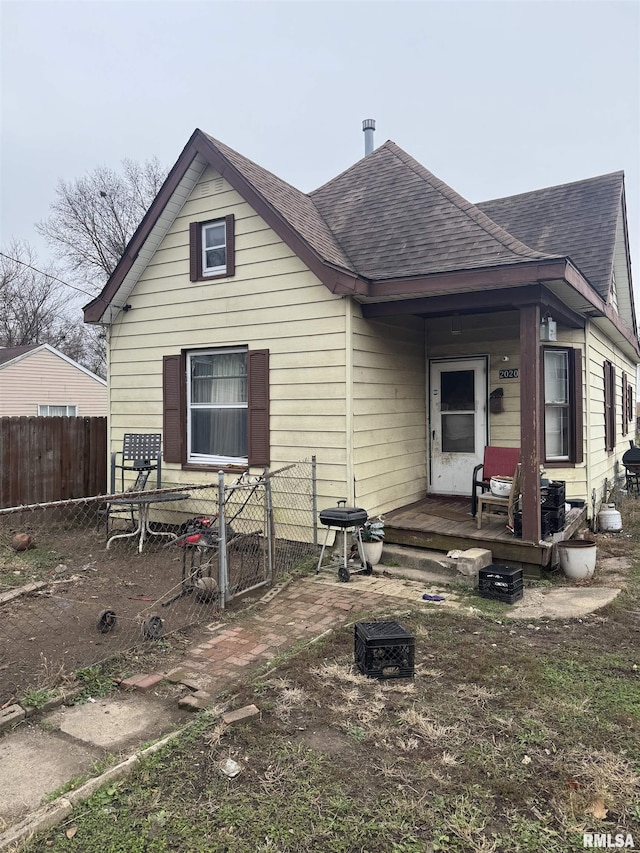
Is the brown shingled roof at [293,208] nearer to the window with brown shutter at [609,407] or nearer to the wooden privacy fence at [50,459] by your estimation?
the wooden privacy fence at [50,459]

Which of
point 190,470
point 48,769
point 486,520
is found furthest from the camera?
point 190,470

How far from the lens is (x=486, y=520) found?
7.15 m

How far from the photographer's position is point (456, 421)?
8750 mm

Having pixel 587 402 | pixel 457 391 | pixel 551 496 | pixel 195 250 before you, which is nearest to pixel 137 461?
pixel 195 250

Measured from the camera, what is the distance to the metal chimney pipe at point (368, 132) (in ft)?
41.2

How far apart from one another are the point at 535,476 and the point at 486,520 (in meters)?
1.28

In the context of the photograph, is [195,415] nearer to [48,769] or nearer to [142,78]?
[48,769]

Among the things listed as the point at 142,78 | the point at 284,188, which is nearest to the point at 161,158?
the point at 142,78

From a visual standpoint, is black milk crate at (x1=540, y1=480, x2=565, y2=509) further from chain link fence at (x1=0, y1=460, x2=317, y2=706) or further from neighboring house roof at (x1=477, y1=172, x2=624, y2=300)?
neighboring house roof at (x1=477, y1=172, x2=624, y2=300)

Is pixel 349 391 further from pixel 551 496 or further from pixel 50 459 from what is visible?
pixel 50 459

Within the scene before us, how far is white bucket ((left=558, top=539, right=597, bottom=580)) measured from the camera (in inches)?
243

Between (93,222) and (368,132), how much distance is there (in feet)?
68.0

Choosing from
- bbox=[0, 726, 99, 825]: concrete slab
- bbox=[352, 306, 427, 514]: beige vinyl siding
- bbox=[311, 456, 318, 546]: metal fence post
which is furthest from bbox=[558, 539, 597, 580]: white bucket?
bbox=[0, 726, 99, 825]: concrete slab

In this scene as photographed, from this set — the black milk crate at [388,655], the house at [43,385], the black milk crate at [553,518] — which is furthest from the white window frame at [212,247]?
the house at [43,385]
